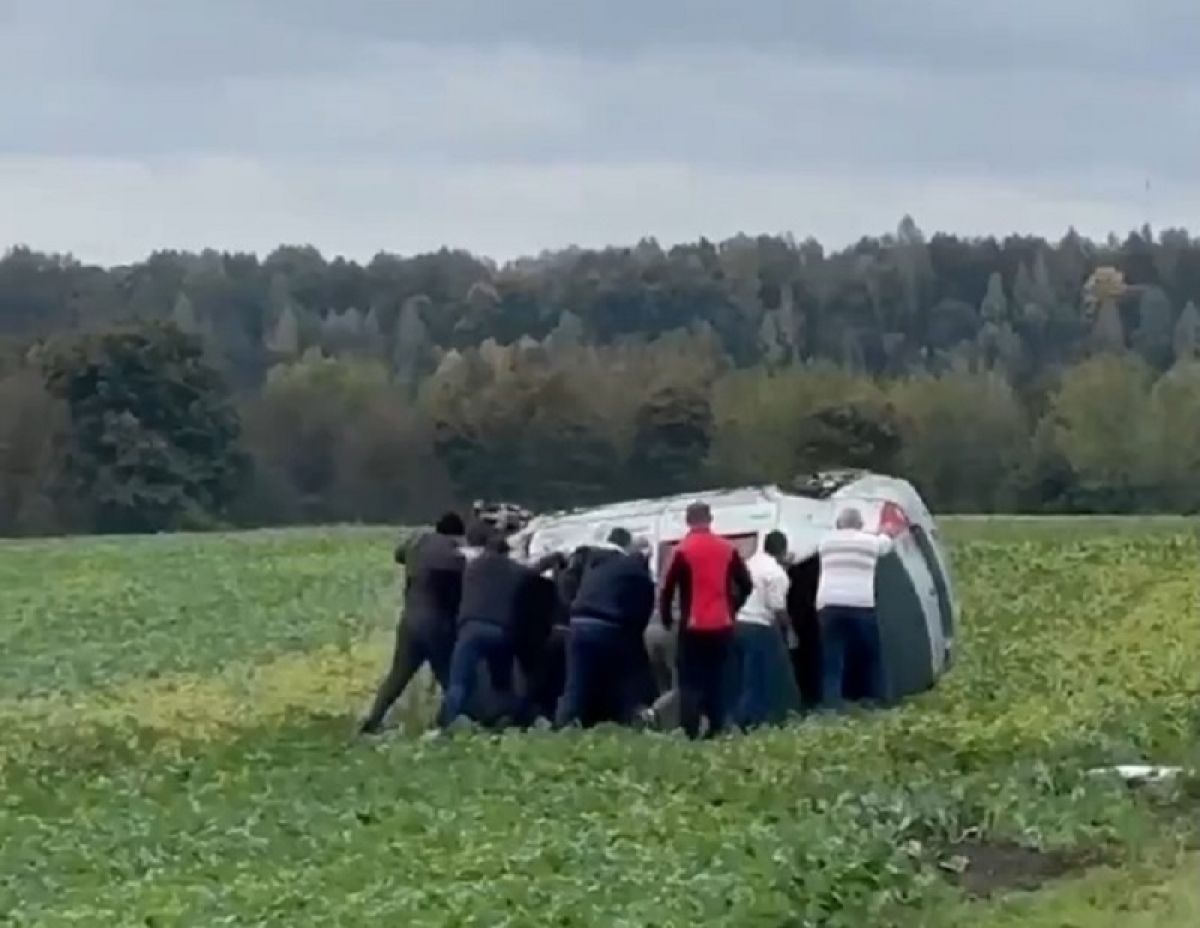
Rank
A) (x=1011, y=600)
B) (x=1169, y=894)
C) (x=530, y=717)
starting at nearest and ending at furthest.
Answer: (x=1169, y=894) < (x=530, y=717) < (x=1011, y=600)

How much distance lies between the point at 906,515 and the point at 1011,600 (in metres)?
10.5

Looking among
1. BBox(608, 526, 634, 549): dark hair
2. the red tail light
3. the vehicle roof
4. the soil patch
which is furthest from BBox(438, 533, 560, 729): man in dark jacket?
the soil patch

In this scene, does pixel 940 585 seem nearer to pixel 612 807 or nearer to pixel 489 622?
pixel 489 622

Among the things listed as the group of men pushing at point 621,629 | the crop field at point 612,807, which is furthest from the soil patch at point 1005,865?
the group of men pushing at point 621,629

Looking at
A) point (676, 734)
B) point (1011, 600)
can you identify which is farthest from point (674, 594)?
point (1011, 600)

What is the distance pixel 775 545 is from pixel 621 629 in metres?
1.74

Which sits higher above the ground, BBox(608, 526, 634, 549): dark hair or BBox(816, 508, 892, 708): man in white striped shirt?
BBox(608, 526, 634, 549): dark hair

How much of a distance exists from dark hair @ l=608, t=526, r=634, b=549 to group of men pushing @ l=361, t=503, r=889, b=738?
21 millimetres

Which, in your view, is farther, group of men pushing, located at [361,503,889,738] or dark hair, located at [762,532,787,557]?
dark hair, located at [762,532,787,557]

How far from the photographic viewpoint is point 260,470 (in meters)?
87.5

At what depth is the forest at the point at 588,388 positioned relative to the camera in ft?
268

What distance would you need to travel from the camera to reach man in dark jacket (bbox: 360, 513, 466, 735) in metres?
22.2

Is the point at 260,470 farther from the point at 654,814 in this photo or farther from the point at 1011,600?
the point at 654,814

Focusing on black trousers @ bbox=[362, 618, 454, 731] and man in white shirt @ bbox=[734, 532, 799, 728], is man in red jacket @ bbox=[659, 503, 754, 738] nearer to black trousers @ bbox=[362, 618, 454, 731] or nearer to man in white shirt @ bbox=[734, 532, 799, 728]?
man in white shirt @ bbox=[734, 532, 799, 728]
